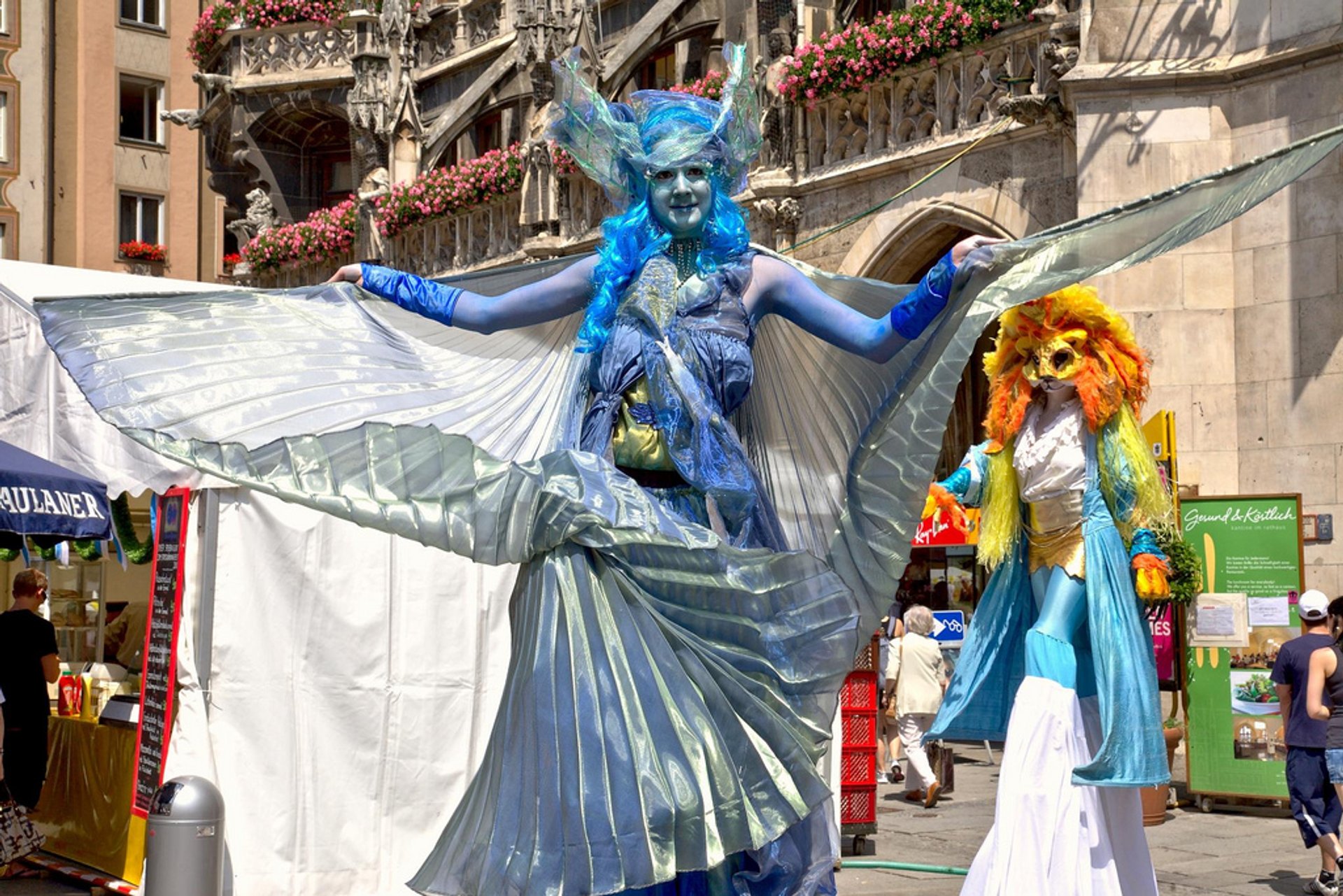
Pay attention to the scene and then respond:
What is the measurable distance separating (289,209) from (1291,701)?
2787cm

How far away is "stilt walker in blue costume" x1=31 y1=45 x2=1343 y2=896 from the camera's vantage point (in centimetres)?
383

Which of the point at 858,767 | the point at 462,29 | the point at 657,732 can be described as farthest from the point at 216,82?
the point at 657,732

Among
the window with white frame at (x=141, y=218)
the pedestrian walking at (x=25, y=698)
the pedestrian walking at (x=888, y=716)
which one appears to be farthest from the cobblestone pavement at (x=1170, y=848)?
the window with white frame at (x=141, y=218)

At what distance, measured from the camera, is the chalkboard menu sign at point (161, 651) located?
8.01m

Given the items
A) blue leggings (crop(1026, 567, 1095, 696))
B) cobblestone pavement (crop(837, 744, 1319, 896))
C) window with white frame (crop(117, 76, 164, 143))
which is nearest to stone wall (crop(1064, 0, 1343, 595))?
cobblestone pavement (crop(837, 744, 1319, 896))

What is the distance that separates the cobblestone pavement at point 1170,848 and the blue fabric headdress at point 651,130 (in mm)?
4112

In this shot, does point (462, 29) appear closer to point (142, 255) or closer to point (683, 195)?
point (142, 255)

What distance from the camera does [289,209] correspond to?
111ft

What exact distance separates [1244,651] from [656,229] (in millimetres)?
7357

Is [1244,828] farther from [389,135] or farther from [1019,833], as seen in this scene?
[389,135]

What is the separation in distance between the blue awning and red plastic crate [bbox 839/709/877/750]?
406 cm

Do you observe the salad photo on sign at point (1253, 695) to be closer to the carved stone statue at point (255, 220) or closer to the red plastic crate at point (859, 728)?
the red plastic crate at point (859, 728)

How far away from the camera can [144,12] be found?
4397 centimetres

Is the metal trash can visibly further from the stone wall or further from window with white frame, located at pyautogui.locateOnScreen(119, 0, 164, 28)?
window with white frame, located at pyautogui.locateOnScreen(119, 0, 164, 28)
